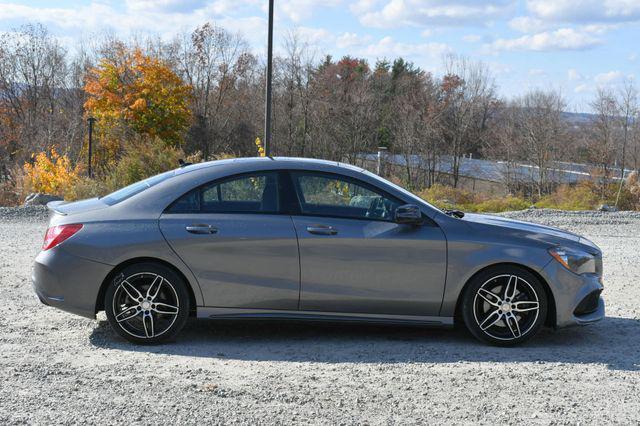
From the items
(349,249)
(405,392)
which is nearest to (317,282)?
(349,249)

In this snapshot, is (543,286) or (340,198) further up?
(340,198)

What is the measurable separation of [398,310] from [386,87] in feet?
176

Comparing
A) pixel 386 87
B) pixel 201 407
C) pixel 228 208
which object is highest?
pixel 386 87

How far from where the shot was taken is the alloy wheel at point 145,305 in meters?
6.10

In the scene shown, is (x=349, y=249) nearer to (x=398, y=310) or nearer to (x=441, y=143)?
(x=398, y=310)

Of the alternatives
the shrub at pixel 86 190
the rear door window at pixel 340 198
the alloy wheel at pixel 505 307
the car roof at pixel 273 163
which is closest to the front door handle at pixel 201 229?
the car roof at pixel 273 163

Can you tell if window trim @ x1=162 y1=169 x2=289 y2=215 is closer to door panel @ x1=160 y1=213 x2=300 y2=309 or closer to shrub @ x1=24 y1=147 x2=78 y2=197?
door panel @ x1=160 y1=213 x2=300 y2=309

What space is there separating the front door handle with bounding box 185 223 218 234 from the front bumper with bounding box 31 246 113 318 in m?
0.69

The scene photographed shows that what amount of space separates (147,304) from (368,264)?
5.92 ft

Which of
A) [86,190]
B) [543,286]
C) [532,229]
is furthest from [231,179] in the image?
[86,190]

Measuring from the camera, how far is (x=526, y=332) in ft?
20.6

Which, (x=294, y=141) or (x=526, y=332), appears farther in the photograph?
(x=294, y=141)

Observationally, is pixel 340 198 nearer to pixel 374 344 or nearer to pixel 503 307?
pixel 374 344

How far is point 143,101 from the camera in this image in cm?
4038
